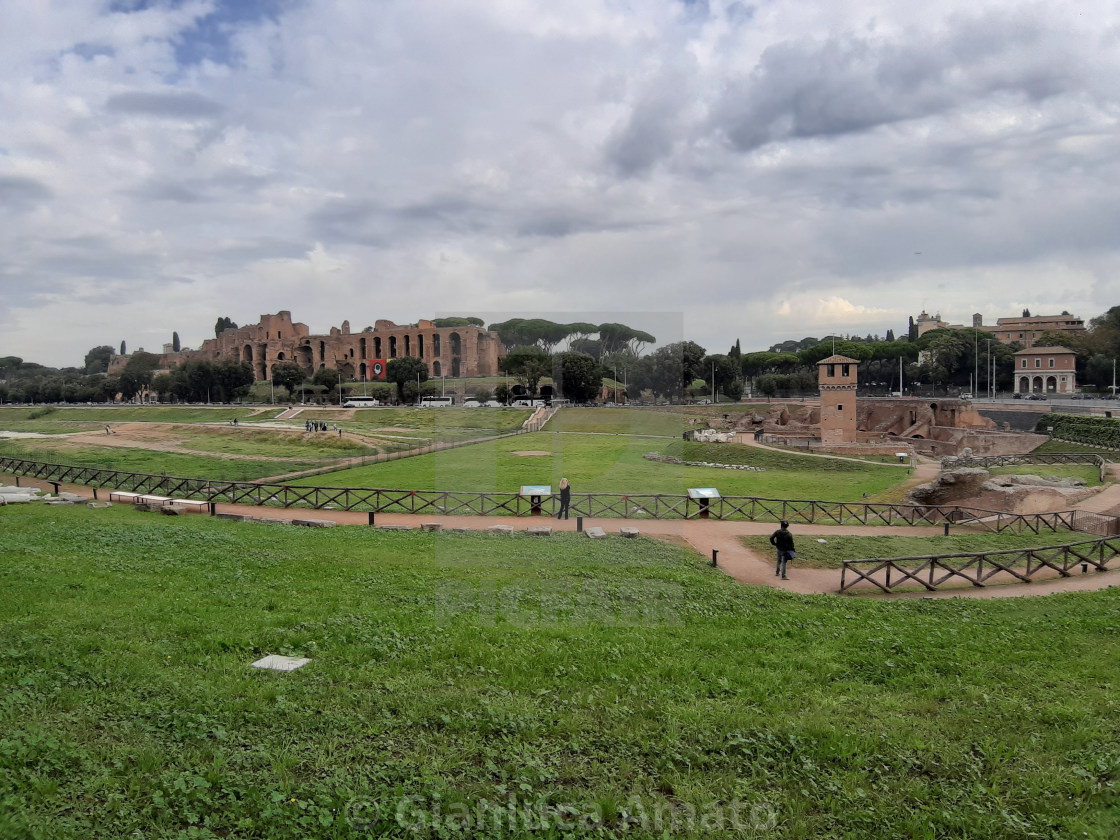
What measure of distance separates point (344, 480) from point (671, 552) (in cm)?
1678

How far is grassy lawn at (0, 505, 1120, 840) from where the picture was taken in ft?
14.5

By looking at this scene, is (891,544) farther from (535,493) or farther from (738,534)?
(535,493)

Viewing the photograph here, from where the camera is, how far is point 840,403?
48.2m

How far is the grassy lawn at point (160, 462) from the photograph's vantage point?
92.0 feet

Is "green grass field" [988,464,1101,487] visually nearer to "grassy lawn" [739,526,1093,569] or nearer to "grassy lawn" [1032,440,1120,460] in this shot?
"grassy lawn" [1032,440,1120,460]

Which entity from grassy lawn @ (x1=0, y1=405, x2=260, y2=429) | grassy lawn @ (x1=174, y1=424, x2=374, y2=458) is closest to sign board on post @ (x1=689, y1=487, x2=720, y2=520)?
grassy lawn @ (x1=174, y1=424, x2=374, y2=458)

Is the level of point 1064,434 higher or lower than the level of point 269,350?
lower

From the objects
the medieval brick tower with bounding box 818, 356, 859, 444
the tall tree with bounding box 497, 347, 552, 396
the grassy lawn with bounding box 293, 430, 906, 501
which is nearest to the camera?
the grassy lawn with bounding box 293, 430, 906, 501

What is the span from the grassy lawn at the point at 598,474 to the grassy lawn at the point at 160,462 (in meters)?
2.87

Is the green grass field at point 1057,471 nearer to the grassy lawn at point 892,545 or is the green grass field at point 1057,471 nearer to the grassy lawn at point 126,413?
the grassy lawn at point 892,545

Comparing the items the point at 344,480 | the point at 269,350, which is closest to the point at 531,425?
the point at 344,480

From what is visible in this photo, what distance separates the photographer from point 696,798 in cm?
464

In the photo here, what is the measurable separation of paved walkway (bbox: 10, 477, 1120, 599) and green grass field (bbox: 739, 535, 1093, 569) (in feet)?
1.48

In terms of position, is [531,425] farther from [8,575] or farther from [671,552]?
[8,575]
